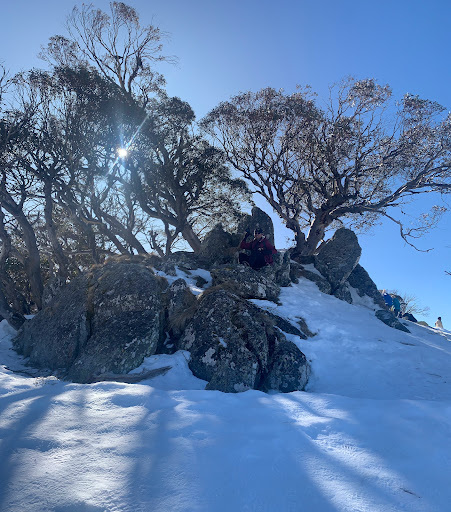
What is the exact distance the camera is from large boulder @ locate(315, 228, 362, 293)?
13250 mm

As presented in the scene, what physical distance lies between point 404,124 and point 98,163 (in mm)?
13979

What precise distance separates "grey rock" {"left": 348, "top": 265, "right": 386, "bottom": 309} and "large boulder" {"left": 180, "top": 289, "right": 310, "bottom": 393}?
787 centimetres

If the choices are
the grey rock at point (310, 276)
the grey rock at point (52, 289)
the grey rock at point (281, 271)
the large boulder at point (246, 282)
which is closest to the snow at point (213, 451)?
the large boulder at point (246, 282)

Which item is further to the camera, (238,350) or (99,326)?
(99,326)

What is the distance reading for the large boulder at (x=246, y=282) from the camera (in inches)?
364

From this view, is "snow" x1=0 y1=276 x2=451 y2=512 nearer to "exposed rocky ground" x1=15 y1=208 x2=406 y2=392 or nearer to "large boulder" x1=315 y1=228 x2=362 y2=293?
"exposed rocky ground" x1=15 y1=208 x2=406 y2=392

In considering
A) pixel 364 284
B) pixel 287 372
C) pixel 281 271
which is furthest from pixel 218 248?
pixel 287 372

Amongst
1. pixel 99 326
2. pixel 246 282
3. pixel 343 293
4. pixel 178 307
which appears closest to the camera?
pixel 99 326

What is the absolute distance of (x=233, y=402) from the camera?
12.9ft

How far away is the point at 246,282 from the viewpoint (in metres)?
9.52

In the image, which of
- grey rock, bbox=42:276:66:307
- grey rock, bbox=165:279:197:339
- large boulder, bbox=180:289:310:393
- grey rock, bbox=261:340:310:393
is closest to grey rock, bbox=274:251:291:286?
large boulder, bbox=180:289:310:393

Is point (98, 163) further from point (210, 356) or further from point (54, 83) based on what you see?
point (210, 356)

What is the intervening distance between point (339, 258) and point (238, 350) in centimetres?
913

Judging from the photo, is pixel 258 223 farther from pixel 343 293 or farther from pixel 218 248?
pixel 343 293
